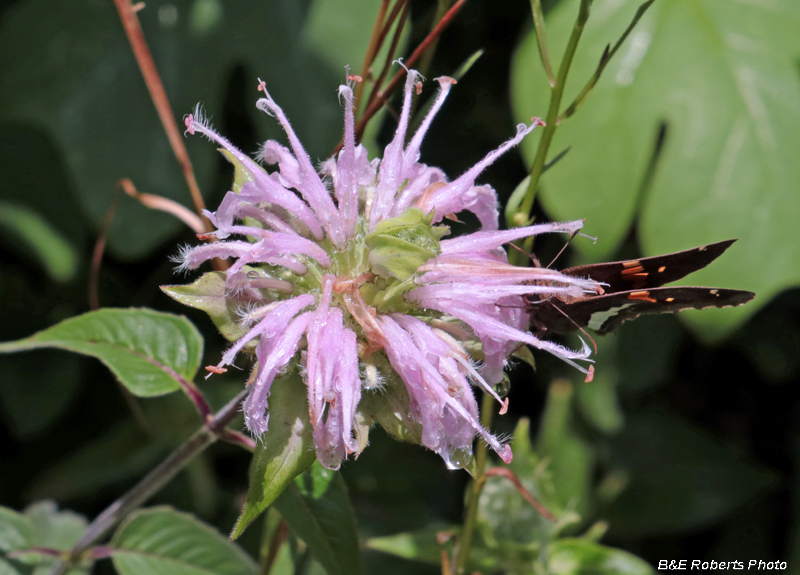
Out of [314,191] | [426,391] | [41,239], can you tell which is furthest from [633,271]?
[41,239]

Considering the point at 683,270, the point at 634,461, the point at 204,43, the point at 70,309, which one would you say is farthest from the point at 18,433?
the point at 634,461

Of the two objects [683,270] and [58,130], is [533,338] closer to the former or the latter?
[683,270]

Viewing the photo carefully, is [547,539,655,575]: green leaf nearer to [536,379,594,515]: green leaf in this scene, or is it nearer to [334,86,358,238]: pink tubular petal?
[536,379,594,515]: green leaf

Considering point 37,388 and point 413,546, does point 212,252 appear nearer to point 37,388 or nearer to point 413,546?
point 413,546

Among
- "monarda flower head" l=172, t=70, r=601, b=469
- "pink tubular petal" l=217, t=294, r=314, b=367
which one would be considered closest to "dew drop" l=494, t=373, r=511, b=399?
"monarda flower head" l=172, t=70, r=601, b=469

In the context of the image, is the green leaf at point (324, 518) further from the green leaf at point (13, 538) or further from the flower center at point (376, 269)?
the green leaf at point (13, 538)

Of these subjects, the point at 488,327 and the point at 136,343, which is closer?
the point at 488,327
